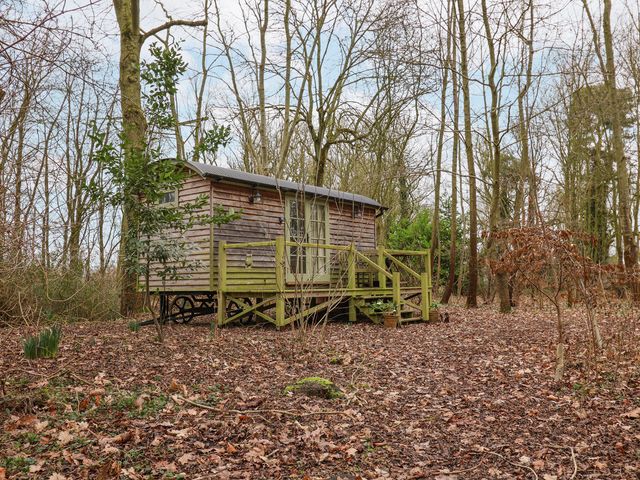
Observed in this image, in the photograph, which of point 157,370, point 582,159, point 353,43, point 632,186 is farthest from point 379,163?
point 157,370

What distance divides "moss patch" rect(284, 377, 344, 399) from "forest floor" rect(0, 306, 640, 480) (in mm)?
110

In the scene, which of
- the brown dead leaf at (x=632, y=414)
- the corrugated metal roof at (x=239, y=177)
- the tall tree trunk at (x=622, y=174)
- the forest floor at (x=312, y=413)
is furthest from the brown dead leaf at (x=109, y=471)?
the tall tree trunk at (x=622, y=174)

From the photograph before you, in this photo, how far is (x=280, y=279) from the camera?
30.5 feet

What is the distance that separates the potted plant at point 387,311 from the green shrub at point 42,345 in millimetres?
6147

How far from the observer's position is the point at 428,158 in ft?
72.3

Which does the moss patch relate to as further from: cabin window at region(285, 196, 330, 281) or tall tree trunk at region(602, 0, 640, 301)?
tall tree trunk at region(602, 0, 640, 301)

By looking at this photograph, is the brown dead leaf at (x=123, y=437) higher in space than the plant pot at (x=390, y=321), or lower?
lower

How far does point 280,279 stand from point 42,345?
415 cm

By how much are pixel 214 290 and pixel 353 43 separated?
10.9 metres

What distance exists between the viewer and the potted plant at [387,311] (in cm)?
1041

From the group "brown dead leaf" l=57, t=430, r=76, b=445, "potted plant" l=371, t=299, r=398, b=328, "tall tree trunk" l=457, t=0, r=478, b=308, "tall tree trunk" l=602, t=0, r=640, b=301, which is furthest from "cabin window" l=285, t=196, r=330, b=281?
"brown dead leaf" l=57, t=430, r=76, b=445

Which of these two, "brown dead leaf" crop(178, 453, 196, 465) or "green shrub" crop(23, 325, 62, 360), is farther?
"green shrub" crop(23, 325, 62, 360)

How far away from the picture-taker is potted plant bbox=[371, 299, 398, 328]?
10.4 metres

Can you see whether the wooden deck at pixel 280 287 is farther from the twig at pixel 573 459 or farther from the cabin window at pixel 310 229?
the twig at pixel 573 459
